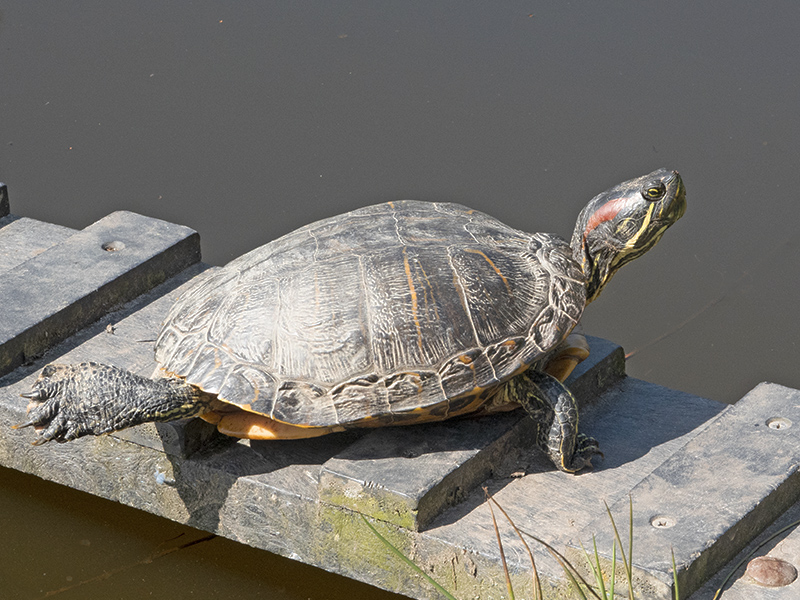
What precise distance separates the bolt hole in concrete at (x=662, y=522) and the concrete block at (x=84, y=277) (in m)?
2.61

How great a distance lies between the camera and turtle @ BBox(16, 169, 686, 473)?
3553 millimetres

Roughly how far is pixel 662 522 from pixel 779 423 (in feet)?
2.55

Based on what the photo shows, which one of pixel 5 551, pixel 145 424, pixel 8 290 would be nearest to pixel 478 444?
pixel 145 424

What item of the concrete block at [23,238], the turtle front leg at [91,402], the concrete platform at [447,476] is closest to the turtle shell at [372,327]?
the turtle front leg at [91,402]

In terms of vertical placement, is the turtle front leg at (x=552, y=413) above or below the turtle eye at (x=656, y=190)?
below

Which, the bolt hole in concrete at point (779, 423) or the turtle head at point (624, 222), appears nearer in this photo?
the bolt hole in concrete at point (779, 423)

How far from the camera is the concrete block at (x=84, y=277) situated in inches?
175

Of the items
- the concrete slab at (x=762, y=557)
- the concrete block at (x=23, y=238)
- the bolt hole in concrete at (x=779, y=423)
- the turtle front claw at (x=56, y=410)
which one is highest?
the turtle front claw at (x=56, y=410)

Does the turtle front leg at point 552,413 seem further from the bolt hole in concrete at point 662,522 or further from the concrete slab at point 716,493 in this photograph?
the bolt hole in concrete at point 662,522

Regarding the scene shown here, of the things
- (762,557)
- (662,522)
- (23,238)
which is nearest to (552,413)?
(662,522)

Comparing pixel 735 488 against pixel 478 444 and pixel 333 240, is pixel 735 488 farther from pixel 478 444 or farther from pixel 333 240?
pixel 333 240

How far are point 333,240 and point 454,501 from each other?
1.02m

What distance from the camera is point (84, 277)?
188 inches

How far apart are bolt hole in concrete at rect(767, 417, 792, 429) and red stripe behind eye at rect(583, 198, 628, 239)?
3.10 feet
